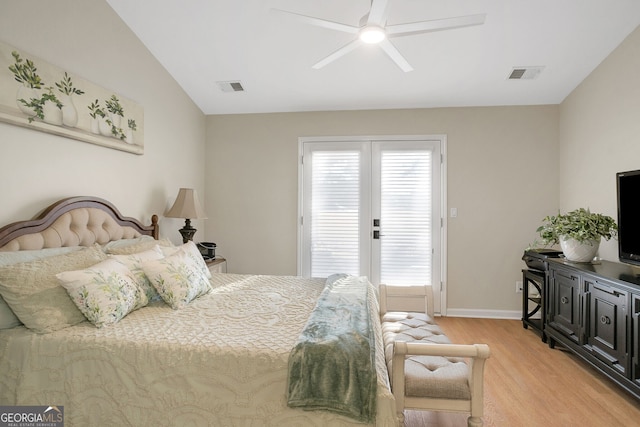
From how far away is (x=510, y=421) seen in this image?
6.61 ft

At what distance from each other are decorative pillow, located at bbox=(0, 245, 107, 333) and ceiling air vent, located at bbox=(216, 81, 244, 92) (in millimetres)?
2586

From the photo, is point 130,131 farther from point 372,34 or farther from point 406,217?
point 406,217

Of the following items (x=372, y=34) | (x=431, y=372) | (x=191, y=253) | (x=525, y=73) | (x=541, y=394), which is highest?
(x=525, y=73)

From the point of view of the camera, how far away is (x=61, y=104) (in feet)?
7.61

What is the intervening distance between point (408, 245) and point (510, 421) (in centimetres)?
221

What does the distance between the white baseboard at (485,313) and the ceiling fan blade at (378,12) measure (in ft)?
10.7

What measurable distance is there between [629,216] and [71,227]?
4.10 meters

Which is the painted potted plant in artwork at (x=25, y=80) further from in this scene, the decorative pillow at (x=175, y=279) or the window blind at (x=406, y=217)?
the window blind at (x=406, y=217)

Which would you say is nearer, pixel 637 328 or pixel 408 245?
pixel 637 328

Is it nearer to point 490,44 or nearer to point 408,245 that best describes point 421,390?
point 408,245

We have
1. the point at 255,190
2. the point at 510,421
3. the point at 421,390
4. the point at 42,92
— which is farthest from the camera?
the point at 255,190

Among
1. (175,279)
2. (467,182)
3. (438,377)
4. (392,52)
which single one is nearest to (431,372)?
(438,377)

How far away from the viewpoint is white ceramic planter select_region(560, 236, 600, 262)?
2.86m

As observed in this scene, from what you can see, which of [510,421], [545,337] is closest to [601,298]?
[545,337]
